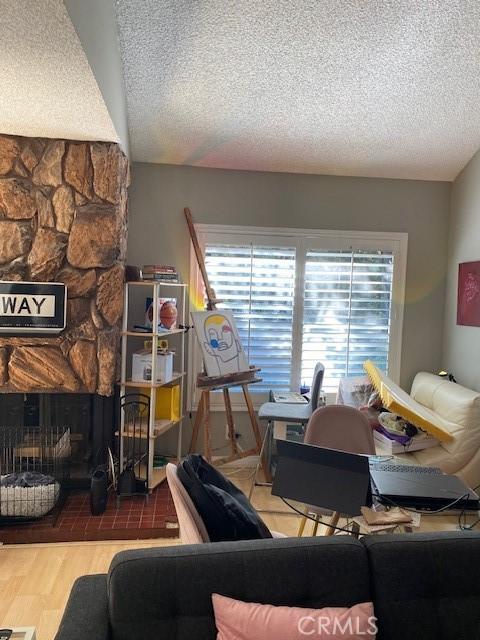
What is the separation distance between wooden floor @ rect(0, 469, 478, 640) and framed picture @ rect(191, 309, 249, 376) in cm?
110

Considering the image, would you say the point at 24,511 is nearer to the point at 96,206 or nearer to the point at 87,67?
the point at 96,206

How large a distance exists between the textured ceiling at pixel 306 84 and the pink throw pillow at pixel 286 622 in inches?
105

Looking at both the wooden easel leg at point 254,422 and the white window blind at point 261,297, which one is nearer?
the wooden easel leg at point 254,422

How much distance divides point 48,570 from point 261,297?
2.52 metres

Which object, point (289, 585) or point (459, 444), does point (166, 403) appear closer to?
point (459, 444)

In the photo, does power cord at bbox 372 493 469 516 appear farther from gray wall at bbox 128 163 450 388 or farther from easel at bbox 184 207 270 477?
gray wall at bbox 128 163 450 388

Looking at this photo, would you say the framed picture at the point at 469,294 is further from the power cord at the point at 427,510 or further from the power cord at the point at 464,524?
the power cord at the point at 427,510

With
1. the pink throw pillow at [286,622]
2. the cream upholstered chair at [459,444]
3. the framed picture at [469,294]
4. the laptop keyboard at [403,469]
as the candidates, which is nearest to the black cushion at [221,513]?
the pink throw pillow at [286,622]

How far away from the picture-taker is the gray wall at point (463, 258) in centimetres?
411

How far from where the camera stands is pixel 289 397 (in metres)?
4.25

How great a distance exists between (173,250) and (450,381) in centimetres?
252

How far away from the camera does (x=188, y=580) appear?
1582 mm

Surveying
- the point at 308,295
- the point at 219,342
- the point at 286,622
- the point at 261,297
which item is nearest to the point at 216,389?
the point at 219,342

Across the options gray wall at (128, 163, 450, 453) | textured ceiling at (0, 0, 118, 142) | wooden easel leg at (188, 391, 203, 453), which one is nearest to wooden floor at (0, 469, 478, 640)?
wooden easel leg at (188, 391, 203, 453)
